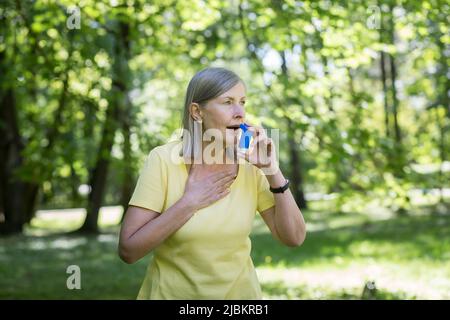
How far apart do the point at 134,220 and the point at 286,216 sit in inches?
26.5

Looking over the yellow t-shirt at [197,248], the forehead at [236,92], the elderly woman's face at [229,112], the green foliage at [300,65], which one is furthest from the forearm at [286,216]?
the green foliage at [300,65]

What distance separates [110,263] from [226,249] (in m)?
10.7

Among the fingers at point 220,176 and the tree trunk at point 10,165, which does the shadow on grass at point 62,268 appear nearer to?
the tree trunk at point 10,165

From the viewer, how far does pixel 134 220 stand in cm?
283

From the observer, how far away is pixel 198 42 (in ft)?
41.4

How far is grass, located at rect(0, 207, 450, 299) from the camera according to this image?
8.57m

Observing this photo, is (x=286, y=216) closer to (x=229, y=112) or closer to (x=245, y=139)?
(x=245, y=139)

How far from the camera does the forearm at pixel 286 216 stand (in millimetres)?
2908

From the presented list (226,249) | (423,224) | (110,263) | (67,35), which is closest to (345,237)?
(423,224)

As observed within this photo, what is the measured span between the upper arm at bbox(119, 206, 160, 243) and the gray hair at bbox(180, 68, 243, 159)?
0.33 m

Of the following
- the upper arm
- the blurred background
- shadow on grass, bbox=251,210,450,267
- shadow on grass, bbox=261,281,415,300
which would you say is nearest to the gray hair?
the upper arm

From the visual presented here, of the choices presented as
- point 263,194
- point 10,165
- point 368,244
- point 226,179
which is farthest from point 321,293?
point 10,165
